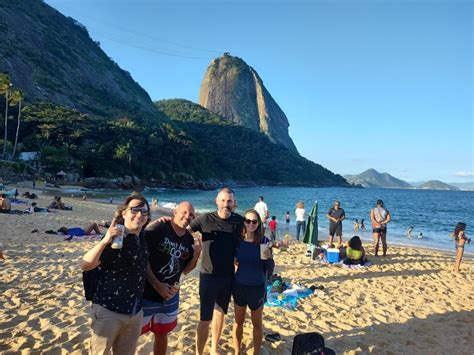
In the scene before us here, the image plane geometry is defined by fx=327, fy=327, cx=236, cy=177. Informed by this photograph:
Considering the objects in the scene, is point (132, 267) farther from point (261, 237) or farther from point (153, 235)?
point (261, 237)

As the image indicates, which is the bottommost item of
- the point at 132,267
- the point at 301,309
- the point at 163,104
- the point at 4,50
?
the point at 301,309

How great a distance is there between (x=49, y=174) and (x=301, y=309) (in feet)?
162

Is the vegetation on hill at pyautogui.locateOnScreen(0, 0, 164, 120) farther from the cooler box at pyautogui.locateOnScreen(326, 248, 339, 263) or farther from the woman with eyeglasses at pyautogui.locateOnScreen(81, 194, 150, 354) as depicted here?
the woman with eyeglasses at pyautogui.locateOnScreen(81, 194, 150, 354)

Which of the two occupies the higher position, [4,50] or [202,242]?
[4,50]

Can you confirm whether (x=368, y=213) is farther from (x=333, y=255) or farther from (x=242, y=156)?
(x=242, y=156)

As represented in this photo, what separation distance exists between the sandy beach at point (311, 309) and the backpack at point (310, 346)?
74cm

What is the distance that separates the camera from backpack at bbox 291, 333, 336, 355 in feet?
10.1

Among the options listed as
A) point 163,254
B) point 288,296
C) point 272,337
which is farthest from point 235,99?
point 163,254

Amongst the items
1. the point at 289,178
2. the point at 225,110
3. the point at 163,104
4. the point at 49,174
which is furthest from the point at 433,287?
the point at 225,110

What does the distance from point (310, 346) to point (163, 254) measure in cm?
169

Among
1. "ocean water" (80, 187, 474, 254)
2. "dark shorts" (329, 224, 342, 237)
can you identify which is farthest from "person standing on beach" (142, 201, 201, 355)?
"ocean water" (80, 187, 474, 254)

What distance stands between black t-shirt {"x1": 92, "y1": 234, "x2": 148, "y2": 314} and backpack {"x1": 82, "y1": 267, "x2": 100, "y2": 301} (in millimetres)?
25

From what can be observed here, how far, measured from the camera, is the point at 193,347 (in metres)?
3.85

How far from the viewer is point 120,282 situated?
231 centimetres
